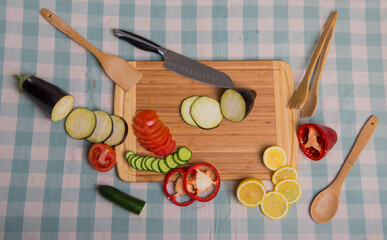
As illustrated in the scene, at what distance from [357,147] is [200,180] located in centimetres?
107

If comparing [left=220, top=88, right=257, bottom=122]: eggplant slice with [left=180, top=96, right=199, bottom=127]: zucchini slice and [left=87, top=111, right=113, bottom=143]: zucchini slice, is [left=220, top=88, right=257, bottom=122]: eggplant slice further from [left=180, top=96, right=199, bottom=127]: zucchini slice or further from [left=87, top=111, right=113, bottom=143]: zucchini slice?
[left=87, top=111, right=113, bottom=143]: zucchini slice

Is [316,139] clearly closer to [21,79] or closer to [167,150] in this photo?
[167,150]

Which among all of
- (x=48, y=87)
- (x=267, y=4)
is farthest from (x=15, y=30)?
(x=267, y=4)

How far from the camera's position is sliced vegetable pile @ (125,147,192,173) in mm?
1916

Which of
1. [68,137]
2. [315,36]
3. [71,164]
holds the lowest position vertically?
[71,164]

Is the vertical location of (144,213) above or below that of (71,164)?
below

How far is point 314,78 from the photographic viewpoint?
6.62ft

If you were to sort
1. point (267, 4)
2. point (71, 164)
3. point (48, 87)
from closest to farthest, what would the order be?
point (48, 87) < point (71, 164) < point (267, 4)

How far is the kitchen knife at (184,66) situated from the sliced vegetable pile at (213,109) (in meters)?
0.09

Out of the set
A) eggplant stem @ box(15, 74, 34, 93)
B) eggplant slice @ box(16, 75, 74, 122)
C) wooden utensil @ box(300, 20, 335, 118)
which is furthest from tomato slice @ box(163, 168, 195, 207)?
eggplant stem @ box(15, 74, 34, 93)

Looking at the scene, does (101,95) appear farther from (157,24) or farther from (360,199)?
(360,199)

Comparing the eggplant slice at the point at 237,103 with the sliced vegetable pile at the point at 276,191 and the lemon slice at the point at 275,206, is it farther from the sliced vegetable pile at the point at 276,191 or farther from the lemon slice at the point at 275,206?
the lemon slice at the point at 275,206

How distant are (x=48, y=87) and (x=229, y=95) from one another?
3.68 ft

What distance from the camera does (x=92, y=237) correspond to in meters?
1.97
